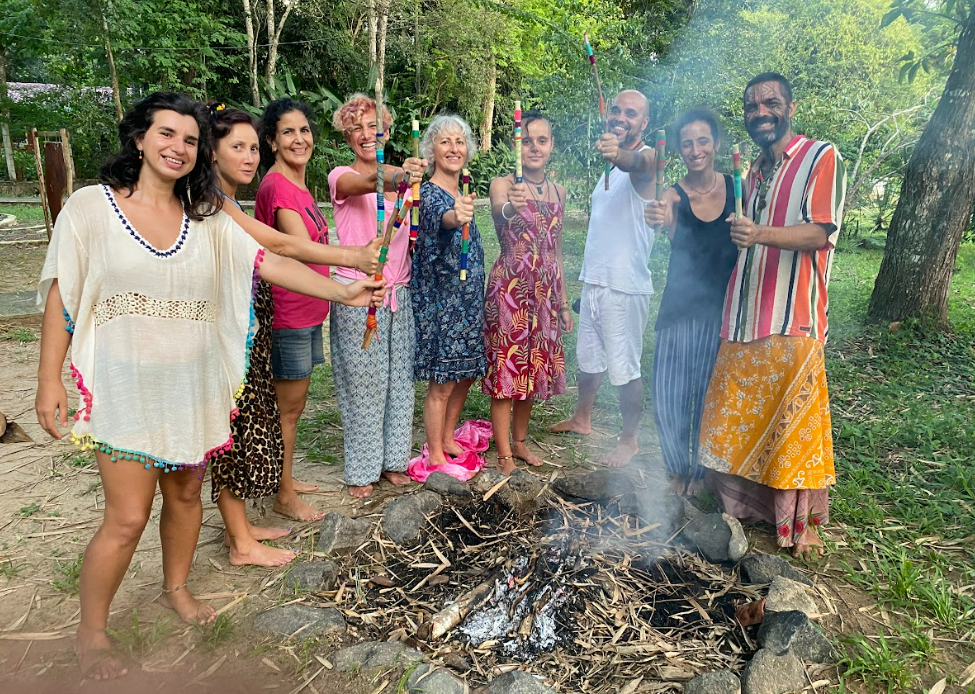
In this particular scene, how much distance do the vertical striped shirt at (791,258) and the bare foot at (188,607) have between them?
2.40m

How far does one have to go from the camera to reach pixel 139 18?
1002 centimetres

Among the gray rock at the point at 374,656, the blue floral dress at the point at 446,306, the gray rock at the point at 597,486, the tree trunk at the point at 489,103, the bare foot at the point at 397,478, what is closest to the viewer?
the gray rock at the point at 374,656

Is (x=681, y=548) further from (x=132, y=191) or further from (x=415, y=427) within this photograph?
(x=132, y=191)

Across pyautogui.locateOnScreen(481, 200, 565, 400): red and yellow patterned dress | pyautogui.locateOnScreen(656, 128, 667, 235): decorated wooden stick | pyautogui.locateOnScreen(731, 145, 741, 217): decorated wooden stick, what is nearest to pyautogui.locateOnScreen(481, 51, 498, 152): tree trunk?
pyautogui.locateOnScreen(481, 200, 565, 400): red and yellow patterned dress

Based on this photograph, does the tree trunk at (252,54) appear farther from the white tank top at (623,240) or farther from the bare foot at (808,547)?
the bare foot at (808,547)

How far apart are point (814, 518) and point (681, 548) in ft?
2.20

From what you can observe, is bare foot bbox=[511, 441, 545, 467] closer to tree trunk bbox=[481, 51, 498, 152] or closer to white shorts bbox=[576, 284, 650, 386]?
white shorts bbox=[576, 284, 650, 386]

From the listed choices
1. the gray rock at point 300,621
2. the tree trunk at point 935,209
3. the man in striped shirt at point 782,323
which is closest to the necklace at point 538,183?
the man in striped shirt at point 782,323

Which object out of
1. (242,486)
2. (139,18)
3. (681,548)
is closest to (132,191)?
(242,486)

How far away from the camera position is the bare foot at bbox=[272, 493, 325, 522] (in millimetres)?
3146

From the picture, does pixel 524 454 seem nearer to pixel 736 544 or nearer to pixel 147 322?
pixel 736 544

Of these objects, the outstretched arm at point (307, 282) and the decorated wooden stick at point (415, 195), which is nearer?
the outstretched arm at point (307, 282)

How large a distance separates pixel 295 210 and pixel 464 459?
1.60 m

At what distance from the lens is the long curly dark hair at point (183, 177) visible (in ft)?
6.48
